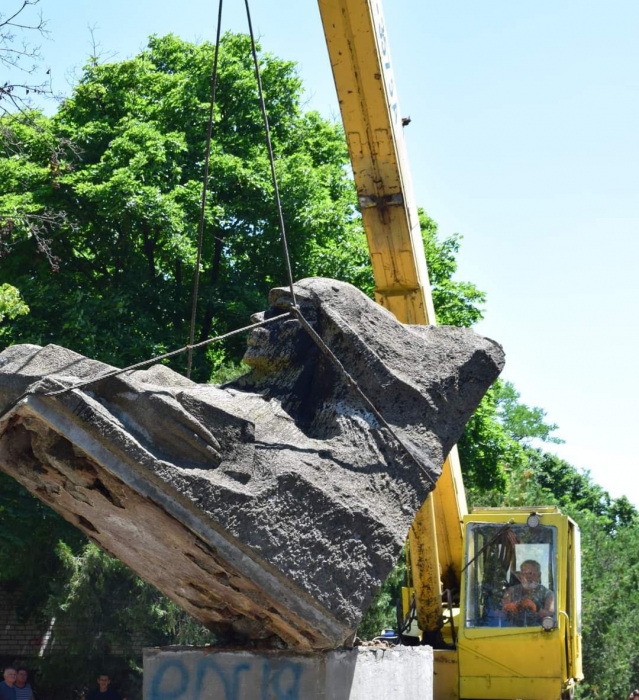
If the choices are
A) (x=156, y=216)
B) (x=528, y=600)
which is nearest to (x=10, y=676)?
(x=156, y=216)

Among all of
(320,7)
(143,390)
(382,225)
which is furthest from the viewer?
(382,225)

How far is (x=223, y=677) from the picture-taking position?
17.0ft

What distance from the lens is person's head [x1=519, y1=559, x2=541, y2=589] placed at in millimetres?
8156

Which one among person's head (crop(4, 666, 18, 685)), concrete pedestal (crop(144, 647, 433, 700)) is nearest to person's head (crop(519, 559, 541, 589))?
concrete pedestal (crop(144, 647, 433, 700))

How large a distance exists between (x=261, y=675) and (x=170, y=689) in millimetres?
482

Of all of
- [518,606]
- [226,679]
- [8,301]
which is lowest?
[226,679]

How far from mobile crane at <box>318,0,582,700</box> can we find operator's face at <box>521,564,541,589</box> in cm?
2

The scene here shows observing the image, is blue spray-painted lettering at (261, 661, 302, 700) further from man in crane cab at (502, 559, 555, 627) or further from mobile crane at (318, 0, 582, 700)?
man in crane cab at (502, 559, 555, 627)

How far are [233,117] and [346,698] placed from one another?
14.3 metres

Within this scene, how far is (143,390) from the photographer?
15.5 ft

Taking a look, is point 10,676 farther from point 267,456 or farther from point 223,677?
point 267,456

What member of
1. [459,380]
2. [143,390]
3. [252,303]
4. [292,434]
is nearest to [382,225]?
[459,380]

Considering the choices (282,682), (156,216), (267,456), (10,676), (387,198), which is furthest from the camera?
(156,216)

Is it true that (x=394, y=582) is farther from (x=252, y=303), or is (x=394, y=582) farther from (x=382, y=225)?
(x=382, y=225)
